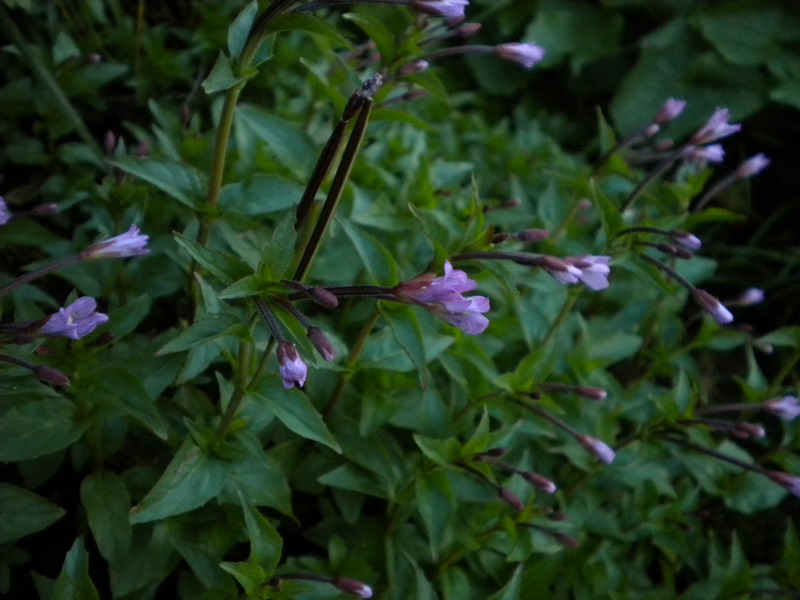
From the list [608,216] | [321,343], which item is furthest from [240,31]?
[608,216]

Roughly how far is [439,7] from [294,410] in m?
0.67

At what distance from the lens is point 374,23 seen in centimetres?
134

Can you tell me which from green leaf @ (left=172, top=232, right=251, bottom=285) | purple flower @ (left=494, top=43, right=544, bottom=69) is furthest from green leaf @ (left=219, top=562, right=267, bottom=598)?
purple flower @ (left=494, top=43, right=544, bottom=69)

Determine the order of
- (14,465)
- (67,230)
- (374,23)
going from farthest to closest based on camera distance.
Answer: (67,230) → (14,465) → (374,23)

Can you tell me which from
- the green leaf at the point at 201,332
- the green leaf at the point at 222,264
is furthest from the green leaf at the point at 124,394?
the green leaf at the point at 222,264

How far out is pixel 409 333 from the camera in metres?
1.22

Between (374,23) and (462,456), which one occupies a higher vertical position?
(374,23)

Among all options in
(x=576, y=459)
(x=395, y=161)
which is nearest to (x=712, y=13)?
(x=395, y=161)

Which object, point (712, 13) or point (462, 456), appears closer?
point (462, 456)

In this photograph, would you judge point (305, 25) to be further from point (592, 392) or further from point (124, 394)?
point (592, 392)

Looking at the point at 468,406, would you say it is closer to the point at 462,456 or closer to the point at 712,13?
the point at 462,456

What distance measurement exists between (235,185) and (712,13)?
112 inches

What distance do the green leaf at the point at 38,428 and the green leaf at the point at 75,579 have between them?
0.18m

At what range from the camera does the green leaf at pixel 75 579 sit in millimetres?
1096
